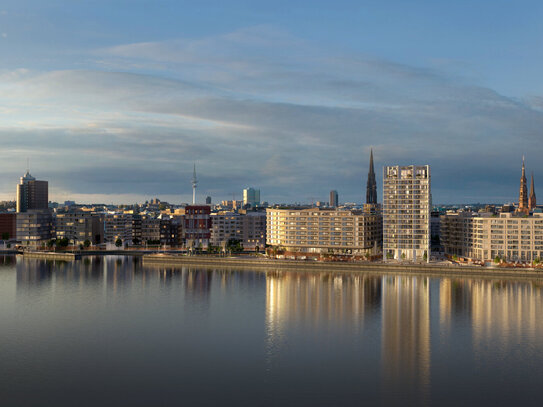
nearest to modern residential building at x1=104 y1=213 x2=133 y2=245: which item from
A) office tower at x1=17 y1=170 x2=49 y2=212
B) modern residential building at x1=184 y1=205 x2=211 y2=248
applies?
modern residential building at x1=184 y1=205 x2=211 y2=248

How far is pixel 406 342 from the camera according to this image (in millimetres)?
33594

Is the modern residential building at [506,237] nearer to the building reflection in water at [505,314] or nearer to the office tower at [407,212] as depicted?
the office tower at [407,212]

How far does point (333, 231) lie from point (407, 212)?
12.2m

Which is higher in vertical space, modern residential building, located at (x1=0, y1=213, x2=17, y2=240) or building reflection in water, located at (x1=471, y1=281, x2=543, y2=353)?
Result: modern residential building, located at (x1=0, y1=213, x2=17, y2=240)

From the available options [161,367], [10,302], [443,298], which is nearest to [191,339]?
[161,367]

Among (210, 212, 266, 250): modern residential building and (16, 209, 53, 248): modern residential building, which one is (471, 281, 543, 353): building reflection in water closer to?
(210, 212, 266, 250): modern residential building

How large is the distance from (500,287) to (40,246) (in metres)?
72.1

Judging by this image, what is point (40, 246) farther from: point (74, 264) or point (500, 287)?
point (500, 287)

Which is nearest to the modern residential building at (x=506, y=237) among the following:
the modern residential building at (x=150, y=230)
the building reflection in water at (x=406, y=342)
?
the building reflection in water at (x=406, y=342)

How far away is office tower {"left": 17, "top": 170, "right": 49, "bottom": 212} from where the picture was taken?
137875 mm

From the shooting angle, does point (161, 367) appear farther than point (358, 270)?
No

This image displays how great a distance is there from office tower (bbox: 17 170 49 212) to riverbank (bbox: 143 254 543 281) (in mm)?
70264

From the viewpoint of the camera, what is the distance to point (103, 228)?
10550 cm

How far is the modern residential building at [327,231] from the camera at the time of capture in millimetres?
78562
